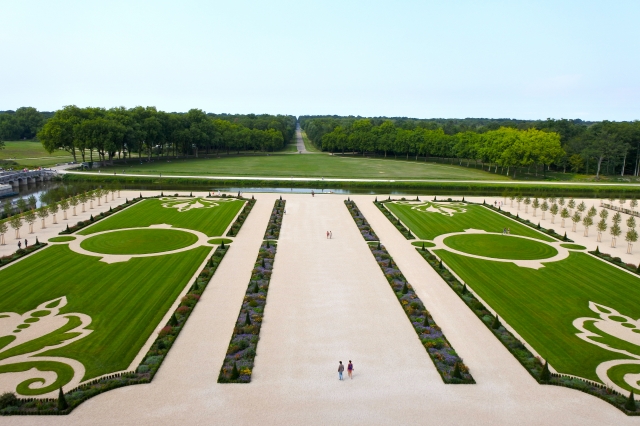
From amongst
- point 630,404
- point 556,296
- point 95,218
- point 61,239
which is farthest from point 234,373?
point 95,218

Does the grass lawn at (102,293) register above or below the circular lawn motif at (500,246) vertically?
below

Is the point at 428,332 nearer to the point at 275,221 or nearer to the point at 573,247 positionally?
the point at 573,247

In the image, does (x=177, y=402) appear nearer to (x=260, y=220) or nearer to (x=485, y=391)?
(x=485, y=391)

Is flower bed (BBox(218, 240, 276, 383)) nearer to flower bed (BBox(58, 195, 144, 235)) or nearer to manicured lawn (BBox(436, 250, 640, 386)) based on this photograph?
manicured lawn (BBox(436, 250, 640, 386))

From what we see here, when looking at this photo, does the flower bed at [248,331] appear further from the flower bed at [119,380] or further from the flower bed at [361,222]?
the flower bed at [361,222]

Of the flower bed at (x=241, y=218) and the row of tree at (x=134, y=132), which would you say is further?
the row of tree at (x=134, y=132)

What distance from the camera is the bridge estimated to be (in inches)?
3946

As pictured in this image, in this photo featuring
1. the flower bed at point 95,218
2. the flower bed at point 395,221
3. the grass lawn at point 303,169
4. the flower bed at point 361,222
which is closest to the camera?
the flower bed at point 361,222

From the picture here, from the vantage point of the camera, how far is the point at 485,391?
26781mm

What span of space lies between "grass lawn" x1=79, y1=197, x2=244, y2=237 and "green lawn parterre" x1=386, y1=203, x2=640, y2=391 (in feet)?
90.6

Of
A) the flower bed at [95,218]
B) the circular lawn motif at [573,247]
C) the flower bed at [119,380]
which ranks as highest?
the circular lawn motif at [573,247]

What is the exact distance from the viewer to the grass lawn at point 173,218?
210ft

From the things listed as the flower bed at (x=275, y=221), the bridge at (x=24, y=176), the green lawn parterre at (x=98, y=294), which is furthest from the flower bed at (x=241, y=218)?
the bridge at (x=24, y=176)

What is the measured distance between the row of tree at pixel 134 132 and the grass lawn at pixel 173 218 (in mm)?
53481
